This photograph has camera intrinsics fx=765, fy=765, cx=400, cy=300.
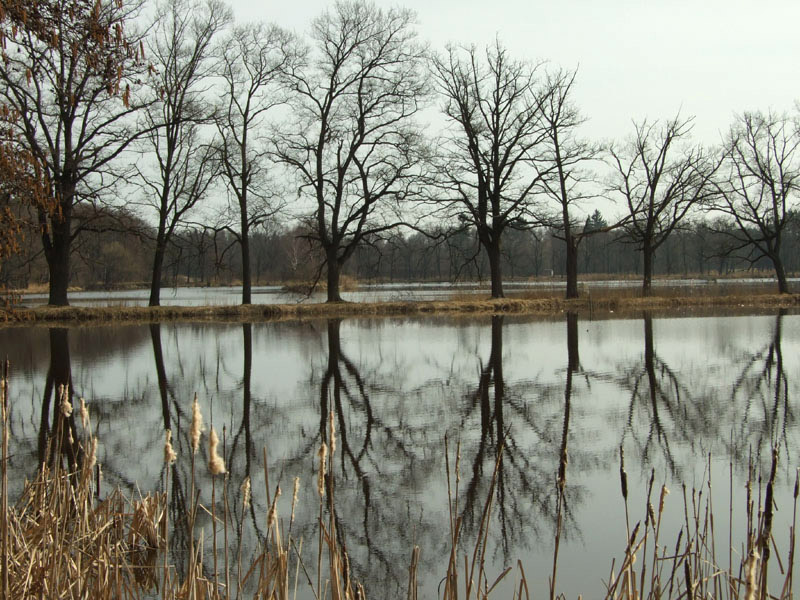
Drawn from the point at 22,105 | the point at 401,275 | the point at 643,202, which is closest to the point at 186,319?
the point at 22,105

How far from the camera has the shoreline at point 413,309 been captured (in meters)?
28.7

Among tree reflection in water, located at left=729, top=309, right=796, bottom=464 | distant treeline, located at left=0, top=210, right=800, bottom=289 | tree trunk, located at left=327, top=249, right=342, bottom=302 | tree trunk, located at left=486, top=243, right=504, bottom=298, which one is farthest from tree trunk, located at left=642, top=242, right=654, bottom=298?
distant treeline, located at left=0, top=210, right=800, bottom=289

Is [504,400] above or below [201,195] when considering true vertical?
below

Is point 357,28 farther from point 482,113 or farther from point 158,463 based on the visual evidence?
point 158,463

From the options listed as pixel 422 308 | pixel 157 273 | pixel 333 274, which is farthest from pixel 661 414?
pixel 157 273

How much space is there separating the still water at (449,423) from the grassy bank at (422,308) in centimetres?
796

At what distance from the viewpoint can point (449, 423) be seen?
995 centimetres

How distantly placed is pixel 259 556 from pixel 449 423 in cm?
568

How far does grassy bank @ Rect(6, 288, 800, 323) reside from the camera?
2872cm

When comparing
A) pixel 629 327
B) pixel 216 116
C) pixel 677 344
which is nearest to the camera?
pixel 677 344

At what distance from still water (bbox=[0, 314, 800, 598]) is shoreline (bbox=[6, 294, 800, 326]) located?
312 inches

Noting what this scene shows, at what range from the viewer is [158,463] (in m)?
8.27

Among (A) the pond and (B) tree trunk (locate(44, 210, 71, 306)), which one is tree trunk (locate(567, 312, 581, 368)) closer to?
(A) the pond

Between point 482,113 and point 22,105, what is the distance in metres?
19.3
